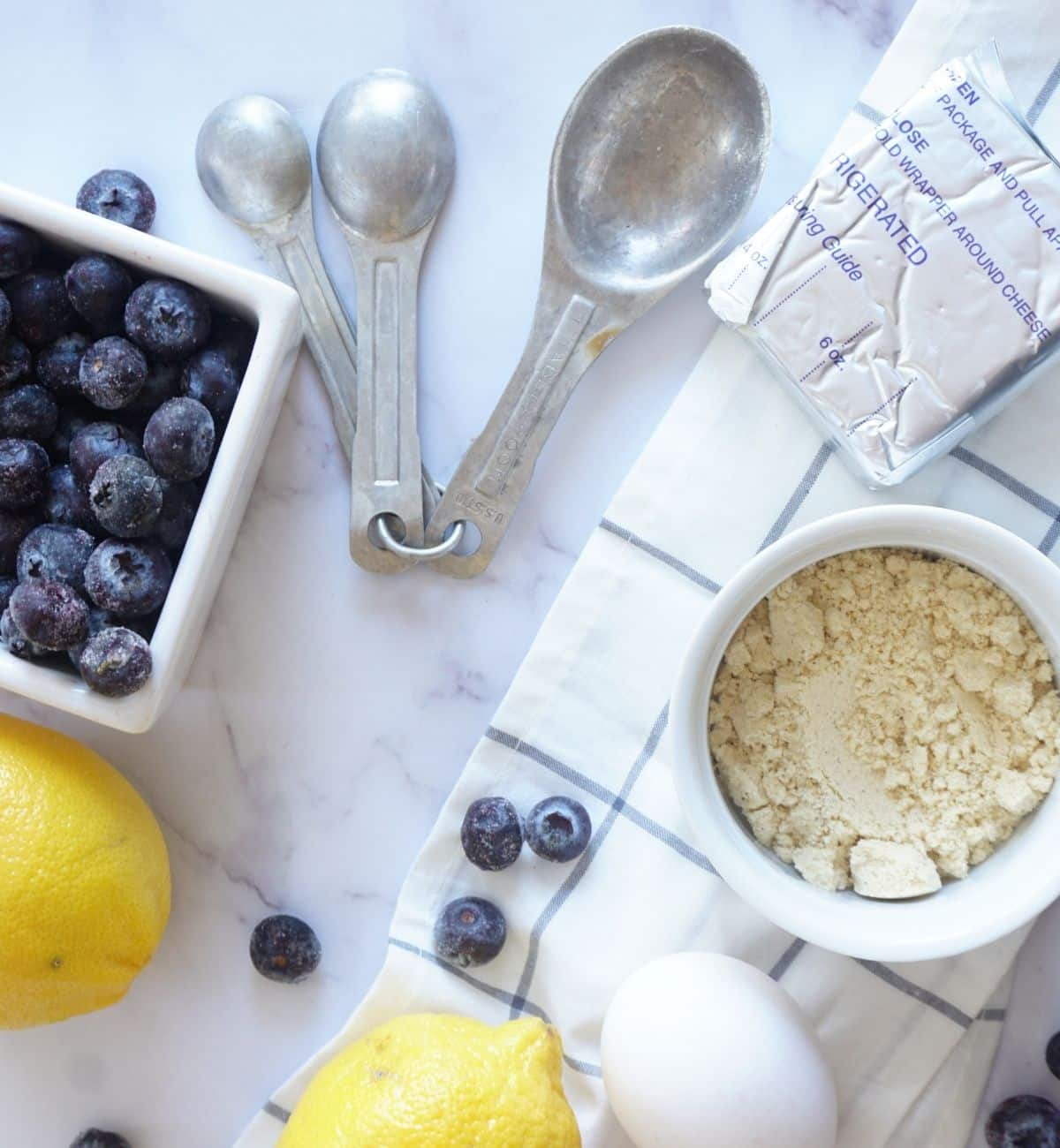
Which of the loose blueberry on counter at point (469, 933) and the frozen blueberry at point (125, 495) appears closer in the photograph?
the frozen blueberry at point (125, 495)

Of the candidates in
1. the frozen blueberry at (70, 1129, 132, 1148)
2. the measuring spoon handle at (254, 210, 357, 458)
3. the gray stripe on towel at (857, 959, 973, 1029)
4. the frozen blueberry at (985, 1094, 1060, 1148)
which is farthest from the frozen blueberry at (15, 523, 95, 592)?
the frozen blueberry at (985, 1094, 1060, 1148)

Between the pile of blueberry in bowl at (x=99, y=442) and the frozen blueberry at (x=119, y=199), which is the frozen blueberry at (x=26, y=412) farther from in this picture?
the frozen blueberry at (x=119, y=199)

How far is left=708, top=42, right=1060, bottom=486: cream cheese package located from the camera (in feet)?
2.56

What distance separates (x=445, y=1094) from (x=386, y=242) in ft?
1.97

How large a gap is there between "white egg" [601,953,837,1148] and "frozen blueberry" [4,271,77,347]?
1.99 feet

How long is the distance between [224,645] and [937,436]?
55 centimetres

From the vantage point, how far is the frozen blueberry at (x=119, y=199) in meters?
0.88

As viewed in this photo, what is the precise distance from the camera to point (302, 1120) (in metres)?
0.83

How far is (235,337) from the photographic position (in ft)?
2.69

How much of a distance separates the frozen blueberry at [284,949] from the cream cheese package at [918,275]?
1.78ft

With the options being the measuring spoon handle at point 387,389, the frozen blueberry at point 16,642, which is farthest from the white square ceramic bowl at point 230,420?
the measuring spoon handle at point 387,389

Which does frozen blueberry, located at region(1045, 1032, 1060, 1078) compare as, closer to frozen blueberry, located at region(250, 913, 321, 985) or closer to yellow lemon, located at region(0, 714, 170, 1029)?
frozen blueberry, located at region(250, 913, 321, 985)

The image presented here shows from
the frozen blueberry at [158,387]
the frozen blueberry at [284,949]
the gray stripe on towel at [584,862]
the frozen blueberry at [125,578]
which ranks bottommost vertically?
the frozen blueberry at [284,949]

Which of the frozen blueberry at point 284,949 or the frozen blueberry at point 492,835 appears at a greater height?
the frozen blueberry at point 492,835
